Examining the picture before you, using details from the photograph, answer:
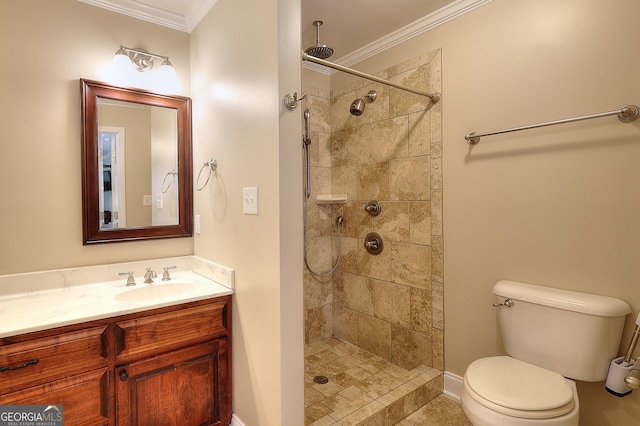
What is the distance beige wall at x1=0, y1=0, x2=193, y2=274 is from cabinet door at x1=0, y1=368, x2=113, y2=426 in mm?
746

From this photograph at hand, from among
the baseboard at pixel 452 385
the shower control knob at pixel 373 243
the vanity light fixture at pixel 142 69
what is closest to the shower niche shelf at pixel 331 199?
the shower control knob at pixel 373 243

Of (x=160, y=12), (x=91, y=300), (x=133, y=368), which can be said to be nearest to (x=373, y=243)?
(x=133, y=368)

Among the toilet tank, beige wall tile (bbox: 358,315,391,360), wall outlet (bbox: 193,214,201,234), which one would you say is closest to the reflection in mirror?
wall outlet (bbox: 193,214,201,234)

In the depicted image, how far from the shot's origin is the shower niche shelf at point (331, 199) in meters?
2.71

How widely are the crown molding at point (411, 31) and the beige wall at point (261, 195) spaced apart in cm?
113

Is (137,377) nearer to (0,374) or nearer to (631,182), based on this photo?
(0,374)

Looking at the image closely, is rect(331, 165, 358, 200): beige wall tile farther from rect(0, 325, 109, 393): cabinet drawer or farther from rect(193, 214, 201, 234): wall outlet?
rect(0, 325, 109, 393): cabinet drawer

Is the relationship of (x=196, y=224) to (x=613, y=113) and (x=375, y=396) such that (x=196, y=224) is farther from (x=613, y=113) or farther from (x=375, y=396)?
(x=613, y=113)

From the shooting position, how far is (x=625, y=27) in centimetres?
146

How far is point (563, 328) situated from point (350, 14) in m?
2.13

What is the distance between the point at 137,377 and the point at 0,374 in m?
0.49

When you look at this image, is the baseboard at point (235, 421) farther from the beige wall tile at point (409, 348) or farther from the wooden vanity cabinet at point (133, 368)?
the beige wall tile at point (409, 348)

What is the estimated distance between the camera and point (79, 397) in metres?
1.40

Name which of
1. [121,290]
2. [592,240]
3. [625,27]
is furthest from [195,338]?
[625,27]
